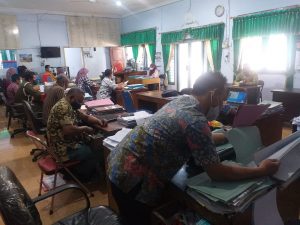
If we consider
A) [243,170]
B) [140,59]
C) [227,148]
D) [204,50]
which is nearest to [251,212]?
[243,170]

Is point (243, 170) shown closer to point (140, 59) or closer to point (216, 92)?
point (216, 92)

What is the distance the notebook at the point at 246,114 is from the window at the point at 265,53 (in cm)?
432

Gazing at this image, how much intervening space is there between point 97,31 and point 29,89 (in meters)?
5.25

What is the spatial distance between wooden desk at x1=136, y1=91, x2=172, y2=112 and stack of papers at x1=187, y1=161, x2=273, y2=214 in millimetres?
1793

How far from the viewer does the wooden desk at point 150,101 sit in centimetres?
283

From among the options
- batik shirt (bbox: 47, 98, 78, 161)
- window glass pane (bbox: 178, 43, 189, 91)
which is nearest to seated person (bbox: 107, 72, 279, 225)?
batik shirt (bbox: 47, 98, 78, 161)

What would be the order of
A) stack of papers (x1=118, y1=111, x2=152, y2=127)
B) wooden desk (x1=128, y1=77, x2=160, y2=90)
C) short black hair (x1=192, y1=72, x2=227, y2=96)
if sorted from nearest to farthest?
1. short black hair (x1=192, y1=72, x2=227, y2=96)
2. stack of papers (x1=118, y1=111, x2=152, y2=127)
3. wooden desk (x1=128, y1=77, x2=160, y2=90)

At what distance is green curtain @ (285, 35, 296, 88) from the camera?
4797mm

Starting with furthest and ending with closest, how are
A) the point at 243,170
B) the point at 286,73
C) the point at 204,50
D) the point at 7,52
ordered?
1. the point at 7,52
2. the point at 204,50
3. the point at 286,73
4. the point at 243,170

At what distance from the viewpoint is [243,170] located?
962 millimetres

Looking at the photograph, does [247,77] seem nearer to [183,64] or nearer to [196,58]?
[196,58]

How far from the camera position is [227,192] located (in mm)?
902

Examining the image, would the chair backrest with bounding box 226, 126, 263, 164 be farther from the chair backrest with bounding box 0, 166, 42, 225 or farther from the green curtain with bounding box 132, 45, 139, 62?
the green curtain with bounding box 132, 45, 139, 62

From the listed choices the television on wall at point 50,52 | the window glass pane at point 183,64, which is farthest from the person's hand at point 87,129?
the television on wall at point 50,52
